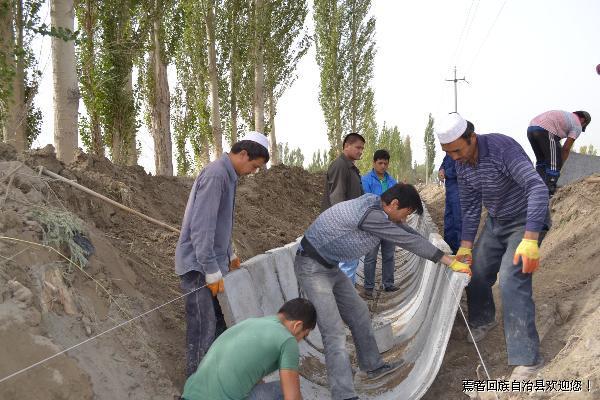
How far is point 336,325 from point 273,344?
3.69 ft

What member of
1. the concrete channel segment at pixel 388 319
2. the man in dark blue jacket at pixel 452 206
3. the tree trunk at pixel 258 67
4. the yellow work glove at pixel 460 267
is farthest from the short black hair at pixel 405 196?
the tree trunk at pixel 258 67

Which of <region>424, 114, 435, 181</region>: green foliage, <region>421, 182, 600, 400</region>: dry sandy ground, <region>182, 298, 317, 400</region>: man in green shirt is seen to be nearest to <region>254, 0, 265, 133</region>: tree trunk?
<region>421, 182, 600, 400</region>: dry sandy ground

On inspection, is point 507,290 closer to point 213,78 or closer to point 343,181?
point 343,181

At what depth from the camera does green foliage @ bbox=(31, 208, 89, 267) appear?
3.94m

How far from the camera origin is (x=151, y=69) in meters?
15.6

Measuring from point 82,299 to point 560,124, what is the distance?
4.96m

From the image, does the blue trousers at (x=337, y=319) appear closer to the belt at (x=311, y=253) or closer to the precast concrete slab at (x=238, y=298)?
the belt at (x=311, y=253)

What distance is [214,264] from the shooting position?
3.85m

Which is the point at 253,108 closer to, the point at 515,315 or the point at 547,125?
the point at 547,125

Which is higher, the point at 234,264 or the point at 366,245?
the point at 366,245

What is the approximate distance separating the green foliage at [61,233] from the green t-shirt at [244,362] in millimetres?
1576

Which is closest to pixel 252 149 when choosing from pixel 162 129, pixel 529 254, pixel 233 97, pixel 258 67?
pixel 529 254

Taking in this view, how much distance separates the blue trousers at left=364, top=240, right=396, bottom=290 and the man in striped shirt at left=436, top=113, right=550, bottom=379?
96.2 inches

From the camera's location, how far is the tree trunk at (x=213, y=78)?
15938 millimetres
